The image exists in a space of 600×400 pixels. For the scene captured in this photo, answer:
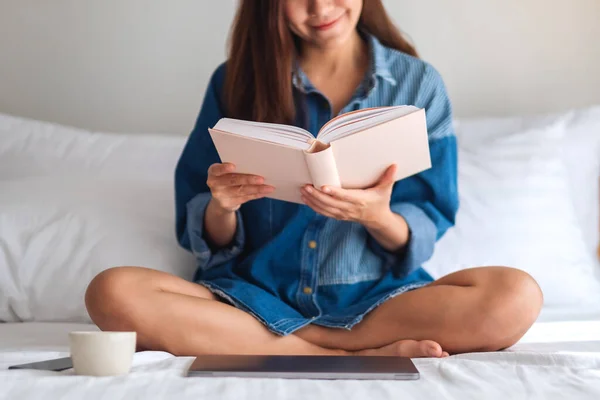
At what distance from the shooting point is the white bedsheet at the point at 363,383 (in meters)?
0.77

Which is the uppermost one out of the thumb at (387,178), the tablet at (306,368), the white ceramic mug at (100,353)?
the thumb at (387,178)

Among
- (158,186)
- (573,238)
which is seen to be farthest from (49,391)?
(573,238)

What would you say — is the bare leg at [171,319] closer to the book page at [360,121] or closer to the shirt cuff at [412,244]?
the shirt cuff at [412,244]

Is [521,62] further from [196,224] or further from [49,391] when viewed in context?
[49,391]

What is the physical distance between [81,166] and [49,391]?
104 cm

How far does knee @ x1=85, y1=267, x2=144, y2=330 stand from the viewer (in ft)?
3.79

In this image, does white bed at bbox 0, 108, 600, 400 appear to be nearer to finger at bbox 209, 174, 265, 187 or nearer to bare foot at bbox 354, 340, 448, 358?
bare foot at bbox 354, 340, 448, 358

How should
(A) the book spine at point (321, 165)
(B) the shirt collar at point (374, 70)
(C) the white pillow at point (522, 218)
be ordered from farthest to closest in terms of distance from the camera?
(C) the white pillow at point (522, 218) < (B) the shirt collar at point (374, 70) < (A) the book spine at point (321, 165)

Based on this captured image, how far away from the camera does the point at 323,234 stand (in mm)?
1395

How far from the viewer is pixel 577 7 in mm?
2076

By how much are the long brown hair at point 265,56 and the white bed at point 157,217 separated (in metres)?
0.31

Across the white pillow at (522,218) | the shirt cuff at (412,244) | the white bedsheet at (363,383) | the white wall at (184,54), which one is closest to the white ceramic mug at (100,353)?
the white bedsheet at (363,383)

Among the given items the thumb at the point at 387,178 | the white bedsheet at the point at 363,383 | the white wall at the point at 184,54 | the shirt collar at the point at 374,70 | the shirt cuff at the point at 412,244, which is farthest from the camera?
the white wall at the point at 184,54

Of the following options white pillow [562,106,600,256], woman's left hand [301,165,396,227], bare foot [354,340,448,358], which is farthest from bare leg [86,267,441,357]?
white pillow [562,106,600,256]
